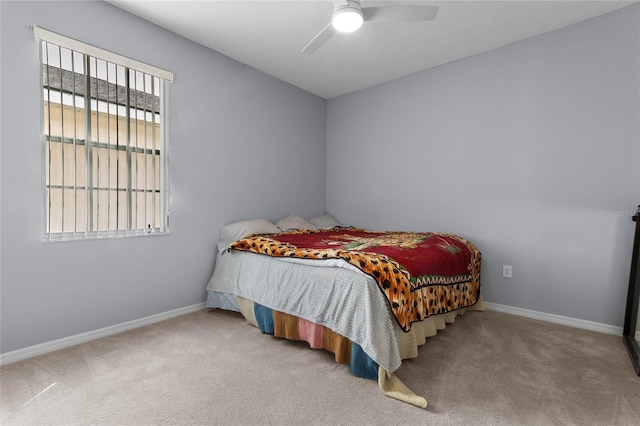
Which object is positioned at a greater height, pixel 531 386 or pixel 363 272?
pixel 363 272

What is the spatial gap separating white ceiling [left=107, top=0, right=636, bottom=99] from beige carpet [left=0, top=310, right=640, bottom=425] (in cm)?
240

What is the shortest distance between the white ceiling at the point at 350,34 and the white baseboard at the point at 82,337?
236 cm

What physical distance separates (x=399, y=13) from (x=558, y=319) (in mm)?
2665

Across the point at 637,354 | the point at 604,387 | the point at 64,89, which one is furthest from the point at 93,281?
the point at 637,354

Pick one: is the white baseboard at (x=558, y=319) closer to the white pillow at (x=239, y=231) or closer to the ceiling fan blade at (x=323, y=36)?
the white pillow at (x=239, y=231)

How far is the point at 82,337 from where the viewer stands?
2238mm

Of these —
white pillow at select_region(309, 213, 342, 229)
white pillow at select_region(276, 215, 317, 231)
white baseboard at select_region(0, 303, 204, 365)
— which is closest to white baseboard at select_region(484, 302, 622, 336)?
white pillow at select_region(309, 213, 342, 229)

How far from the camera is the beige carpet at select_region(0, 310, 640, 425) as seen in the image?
1484 mm

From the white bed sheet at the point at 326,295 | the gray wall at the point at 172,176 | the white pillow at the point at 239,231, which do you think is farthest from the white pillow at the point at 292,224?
the white bed sheet at the point at 326,295

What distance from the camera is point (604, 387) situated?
5.66ft

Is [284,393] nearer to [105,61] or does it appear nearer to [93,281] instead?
[93,281]

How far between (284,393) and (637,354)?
6.98ft

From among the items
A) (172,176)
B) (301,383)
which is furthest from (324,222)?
(301,383)

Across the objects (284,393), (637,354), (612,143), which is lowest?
(284,393)
